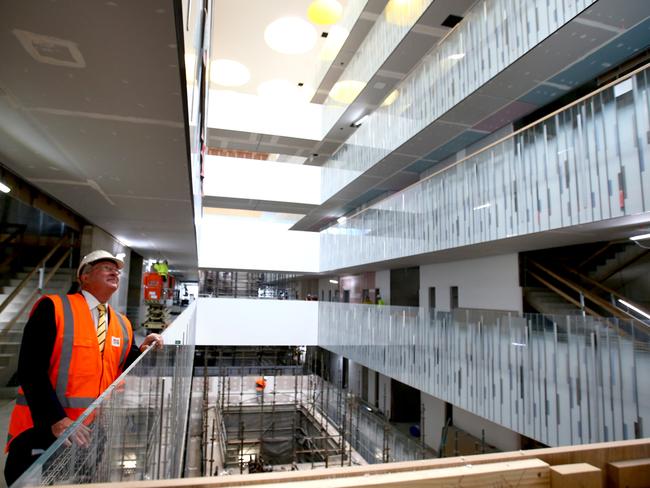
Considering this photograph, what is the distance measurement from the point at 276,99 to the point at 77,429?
446 inches

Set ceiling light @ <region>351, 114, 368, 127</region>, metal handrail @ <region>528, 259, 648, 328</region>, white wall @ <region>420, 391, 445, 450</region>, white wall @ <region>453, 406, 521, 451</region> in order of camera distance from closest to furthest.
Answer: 1. metal handrail @ <region>528, 259, 648, 328</region>
2. white wall @ <region>453, 406, 521, 451</region>
3. white wall @ <region>420, 391, 445, 450</region>
4. ceiling light @ <region>351, 114, 368, 127</region>

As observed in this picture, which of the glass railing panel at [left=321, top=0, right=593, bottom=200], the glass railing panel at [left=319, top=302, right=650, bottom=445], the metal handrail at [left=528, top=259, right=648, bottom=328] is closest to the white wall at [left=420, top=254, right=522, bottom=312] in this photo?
the metal handrail at [left=528, top=259, right=648, bottom=328]

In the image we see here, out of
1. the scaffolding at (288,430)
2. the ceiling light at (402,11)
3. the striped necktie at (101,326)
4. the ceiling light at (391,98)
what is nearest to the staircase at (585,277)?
the scaffolding at (288,430)

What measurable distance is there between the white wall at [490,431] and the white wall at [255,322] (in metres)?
5.55

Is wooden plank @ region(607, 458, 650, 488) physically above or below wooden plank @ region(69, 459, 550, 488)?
below

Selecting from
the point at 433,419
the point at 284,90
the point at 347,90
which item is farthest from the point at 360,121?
the point at 433,419

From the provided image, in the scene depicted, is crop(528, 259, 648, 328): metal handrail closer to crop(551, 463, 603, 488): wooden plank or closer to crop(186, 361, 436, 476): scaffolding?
crop(186, 361, 436, 476): scaffolding

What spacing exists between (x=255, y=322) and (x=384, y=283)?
3.86 metres

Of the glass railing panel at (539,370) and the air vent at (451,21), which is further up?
the air vent at (451,21)

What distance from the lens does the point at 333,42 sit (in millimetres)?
9898

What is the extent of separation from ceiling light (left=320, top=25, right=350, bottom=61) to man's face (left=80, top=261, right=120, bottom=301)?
A: 28.5 ft

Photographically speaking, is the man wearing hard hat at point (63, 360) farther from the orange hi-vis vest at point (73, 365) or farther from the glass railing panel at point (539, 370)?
the glass railing panel at point (539, 370)

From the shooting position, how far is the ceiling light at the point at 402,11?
665 centimetres

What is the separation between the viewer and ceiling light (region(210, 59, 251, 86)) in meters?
10.3
